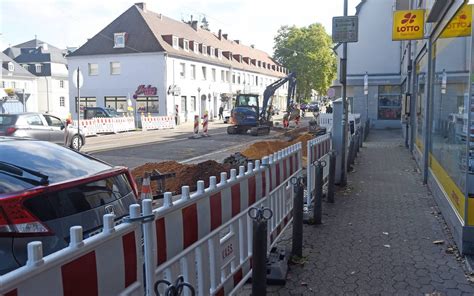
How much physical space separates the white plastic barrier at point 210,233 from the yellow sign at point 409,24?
31.4 feet

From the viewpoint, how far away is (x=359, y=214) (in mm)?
7293

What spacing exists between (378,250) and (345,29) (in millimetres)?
5892

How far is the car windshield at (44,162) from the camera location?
11.8 ft

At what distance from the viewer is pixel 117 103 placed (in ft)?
→ 152

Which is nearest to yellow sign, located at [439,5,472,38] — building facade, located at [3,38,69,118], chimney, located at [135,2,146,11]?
chimney, located at [135,2,146,11]

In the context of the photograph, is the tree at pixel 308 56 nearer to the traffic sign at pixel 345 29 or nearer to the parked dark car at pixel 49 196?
the traffic sign at pixel 345 29

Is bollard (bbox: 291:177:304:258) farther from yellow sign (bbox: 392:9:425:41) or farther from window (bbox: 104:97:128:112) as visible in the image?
window (bbox: 104:97:128:112)

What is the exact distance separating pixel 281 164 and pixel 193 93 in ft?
147

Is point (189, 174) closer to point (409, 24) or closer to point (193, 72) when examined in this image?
point (409, 24)

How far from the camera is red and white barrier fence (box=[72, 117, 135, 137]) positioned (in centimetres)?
2722

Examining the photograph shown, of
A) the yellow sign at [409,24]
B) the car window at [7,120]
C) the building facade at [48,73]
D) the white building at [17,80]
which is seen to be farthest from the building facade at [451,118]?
the building facade at [48,73]

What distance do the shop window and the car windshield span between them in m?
30.0

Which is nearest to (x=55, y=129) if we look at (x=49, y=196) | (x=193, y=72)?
(x=49, y=196)

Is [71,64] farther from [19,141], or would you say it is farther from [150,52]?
[19,141]
